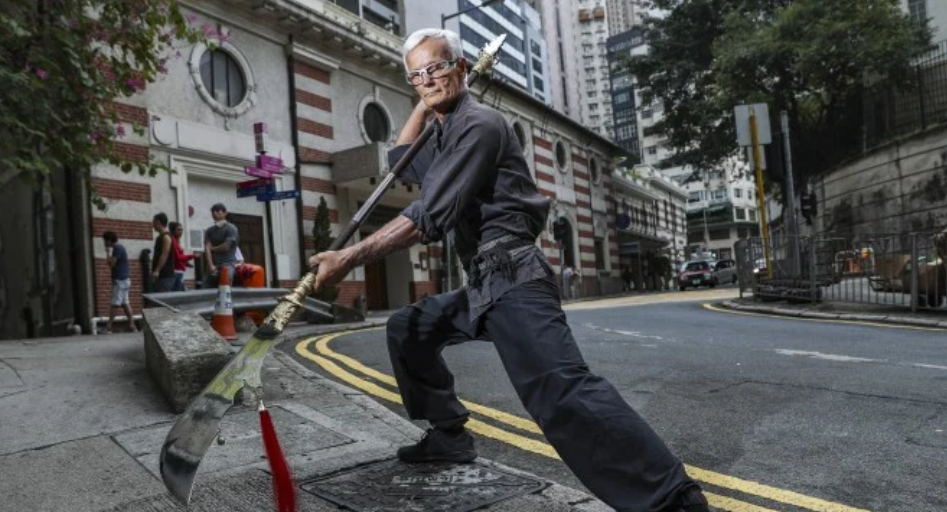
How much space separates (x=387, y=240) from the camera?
2584 millimetres

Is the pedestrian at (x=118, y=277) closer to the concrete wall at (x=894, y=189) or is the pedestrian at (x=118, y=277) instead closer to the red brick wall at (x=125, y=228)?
the red brick wall at (x=125, y=228)

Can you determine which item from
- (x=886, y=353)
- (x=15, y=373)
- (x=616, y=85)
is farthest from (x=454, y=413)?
(x=616, y=85)

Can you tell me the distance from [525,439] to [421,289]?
16843 millimetres

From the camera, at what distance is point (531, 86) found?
78.6 meters

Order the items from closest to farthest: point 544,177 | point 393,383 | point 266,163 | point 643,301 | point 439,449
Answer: point 439,449 < point 393,383 < point 266,163 < point 643,301 < point 544,177

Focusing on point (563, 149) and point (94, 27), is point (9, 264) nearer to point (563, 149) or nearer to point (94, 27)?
point (94, 27)

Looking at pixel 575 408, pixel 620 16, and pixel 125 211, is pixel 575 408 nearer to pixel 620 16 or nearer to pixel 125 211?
pixel 125 211

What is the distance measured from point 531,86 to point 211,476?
257 feet

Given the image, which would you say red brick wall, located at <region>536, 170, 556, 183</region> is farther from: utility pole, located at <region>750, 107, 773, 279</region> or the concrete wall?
utility pole, located at <region>750, 107, 773, 279</region>

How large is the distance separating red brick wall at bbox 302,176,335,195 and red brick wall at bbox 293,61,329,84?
258cm

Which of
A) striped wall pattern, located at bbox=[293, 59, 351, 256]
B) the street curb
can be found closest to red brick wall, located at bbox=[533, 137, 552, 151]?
striped wall pattern, located at bbox=[293, 59, 351, 256]

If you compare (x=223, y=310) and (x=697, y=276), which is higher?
(x=223, y=310)

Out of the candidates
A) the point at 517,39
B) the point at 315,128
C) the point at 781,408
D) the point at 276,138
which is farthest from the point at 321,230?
the point at 517,39

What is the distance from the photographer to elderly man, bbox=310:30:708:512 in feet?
7.14
